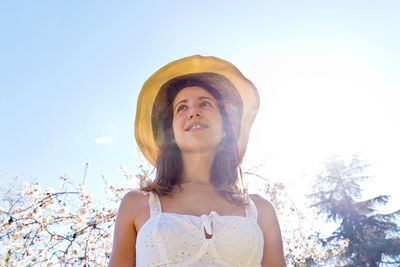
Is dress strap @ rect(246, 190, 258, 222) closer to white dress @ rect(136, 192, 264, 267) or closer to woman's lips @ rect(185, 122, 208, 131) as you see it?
white dress @ rect(136, 192, 264, 267)

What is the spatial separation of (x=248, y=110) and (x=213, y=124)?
64 cm

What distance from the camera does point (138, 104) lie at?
2.75 metres

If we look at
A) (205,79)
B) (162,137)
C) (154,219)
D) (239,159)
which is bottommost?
(154,219)

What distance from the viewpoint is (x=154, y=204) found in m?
1.93

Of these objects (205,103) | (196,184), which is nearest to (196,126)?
(205,103)

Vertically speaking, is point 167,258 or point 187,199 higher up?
point 187,199

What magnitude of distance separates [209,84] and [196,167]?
77 centimetres

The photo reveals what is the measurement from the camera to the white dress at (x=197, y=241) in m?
1.67

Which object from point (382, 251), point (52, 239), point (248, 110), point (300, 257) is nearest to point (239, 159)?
point (248, 110)

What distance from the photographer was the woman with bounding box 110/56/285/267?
5.66 ft

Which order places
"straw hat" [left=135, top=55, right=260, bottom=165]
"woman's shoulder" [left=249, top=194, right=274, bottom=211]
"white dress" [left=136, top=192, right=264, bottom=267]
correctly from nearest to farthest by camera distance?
1. "white dress" [left=136, top=192, right=264, bottom=267]
2. "woman's shoulder" [left=249, top=194, right=274, bottom=211]
3. "straw hat" [left=135, top=55, right=260, bottom=165]

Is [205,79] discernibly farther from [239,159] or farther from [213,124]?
[239,159]

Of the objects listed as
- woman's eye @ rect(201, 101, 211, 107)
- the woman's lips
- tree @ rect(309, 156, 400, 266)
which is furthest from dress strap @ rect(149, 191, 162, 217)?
tree @ rect(309, 156, 400, 266)

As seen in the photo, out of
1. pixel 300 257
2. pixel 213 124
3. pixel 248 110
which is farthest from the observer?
pixel 300 257
